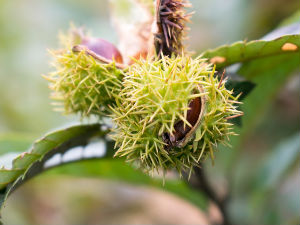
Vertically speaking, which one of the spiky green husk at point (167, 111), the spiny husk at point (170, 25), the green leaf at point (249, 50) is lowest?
the spiky green husk at point (167, 111)

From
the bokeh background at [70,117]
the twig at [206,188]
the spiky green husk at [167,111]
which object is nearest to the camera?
the spiky green husk at [167,111]

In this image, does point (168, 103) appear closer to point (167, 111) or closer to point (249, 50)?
point (167, 111)

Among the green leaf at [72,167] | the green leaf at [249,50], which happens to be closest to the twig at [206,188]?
the green leaf at [72,167]

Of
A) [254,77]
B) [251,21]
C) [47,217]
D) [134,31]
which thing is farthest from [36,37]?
[254,77]

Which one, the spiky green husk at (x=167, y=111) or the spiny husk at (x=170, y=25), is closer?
the spiky green husk at (x=167, y=111)

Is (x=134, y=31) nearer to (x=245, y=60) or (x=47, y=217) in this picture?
(x=245, y=60)

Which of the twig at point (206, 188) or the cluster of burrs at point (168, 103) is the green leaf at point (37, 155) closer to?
the cluster of burrs at point (168, 103)

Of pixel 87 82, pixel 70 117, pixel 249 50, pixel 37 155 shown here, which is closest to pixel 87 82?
pixel 87 82
